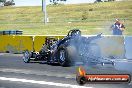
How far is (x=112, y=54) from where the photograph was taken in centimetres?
1616

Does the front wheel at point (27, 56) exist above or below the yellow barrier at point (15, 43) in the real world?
above

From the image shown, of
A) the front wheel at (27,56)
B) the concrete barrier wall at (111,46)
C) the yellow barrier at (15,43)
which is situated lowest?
the yellow barrier at (15,43)

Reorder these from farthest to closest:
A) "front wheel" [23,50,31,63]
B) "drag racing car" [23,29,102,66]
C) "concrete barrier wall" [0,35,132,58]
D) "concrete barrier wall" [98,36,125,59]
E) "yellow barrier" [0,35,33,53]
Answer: "yellow barrier" [0,35,33,53]
"front wheel" [23,50,31,63]
"concrete barrier wall" [0,35,132,58]
"concrete barrier wall" [98,36,125,59]
"drag racing car" [23,29,102,66]

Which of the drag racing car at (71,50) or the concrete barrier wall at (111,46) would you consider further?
the concrete barrier wall at (111,46)

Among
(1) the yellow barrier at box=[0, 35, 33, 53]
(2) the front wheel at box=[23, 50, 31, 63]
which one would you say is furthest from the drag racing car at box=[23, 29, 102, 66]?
(1) the yellow barrier at box=[0, 35, 33, 53]

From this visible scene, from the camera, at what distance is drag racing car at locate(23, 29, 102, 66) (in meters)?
14.0

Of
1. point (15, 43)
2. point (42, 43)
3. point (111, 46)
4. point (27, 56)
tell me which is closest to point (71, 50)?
point (111, 46)

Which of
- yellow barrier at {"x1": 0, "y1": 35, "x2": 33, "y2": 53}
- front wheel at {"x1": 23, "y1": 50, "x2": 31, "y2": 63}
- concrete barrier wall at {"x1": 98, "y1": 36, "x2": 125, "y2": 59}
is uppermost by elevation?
concrete barrier wall at {"x1": 98, "y1": 36, "x2": 125, "y2": 59}

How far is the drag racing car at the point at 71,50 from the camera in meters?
14.0

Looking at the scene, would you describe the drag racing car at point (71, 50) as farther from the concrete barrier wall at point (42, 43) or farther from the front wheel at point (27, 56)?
the concrete barrier wall at point (42, 43)

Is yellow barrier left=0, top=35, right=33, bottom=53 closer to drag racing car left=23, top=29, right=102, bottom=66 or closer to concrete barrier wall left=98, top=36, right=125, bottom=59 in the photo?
concrete barrier wall left=98, top=36, right=125, bottom=59

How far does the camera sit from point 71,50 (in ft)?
48.1

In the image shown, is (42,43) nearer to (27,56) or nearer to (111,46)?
(27,56)

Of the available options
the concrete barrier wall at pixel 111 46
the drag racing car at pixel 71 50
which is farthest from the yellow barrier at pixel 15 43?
the drag racing car at pixel 71 50
